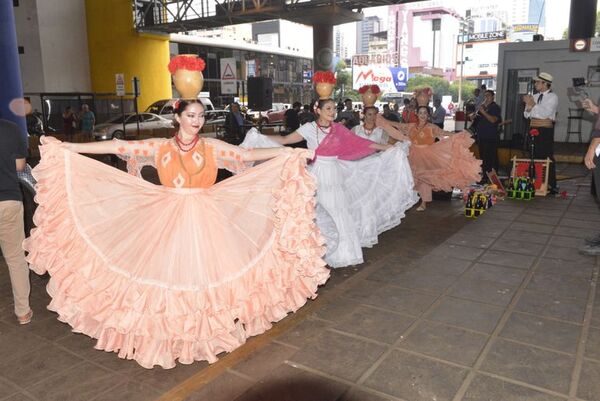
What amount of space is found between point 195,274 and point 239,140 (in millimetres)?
10168

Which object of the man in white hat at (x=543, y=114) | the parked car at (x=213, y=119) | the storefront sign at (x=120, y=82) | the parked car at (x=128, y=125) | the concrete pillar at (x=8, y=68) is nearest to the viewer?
the concrete pillar at (x=8, y=68)

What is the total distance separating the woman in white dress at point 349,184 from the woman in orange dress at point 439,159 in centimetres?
173

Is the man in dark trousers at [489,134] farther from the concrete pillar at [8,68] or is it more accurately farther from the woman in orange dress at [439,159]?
the concrete pillar at [8,68]

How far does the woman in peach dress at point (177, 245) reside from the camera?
10.9 feet

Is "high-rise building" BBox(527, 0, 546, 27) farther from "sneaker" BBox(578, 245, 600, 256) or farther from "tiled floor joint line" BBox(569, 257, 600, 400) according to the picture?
"tiled floor joint line" BBox(569, 257, 600, 400)

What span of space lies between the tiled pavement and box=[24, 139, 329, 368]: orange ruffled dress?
265mm

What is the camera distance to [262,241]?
3.73 m

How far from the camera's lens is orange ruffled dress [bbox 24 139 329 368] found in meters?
3.32

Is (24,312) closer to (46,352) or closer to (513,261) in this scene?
(46,352)

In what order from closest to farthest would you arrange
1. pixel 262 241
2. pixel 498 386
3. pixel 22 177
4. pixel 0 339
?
pixel 498 386 < pixel 262 241 < pixel 0 339 < pixel 22 177

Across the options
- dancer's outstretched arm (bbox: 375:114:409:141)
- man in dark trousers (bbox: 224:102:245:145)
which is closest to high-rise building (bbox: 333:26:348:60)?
man in dark trousers (bbox: 224:102:245:145)

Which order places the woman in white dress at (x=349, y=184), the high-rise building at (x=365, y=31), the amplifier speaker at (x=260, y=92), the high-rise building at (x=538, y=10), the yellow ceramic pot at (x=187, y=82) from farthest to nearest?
the high-rise building at (x=365, y=31) → the high-rise building at (x=538, y=10) → the amplifier speaker at (x=260, y=92) → the woman in white dress at (x=349, y=184) → the yellow ceramic pot at (x=187, y=82)

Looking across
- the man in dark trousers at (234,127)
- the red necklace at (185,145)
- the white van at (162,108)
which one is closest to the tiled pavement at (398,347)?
the red necklace at (185,145)

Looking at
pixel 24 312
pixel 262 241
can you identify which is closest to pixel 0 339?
pixel 24 312
